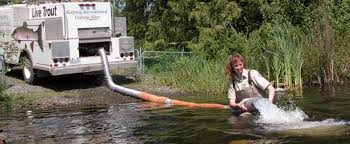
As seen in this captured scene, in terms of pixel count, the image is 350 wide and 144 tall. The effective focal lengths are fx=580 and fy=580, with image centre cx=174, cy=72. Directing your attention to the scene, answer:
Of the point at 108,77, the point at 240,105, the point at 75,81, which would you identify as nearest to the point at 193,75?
the point at 108,77

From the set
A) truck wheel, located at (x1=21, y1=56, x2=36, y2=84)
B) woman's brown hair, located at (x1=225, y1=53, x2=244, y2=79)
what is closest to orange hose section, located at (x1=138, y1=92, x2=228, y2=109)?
woman's brown hair, located at (x1=225, y1=53, x2=244, y2=79)

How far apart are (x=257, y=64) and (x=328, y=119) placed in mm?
7446

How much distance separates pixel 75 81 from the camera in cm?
2075

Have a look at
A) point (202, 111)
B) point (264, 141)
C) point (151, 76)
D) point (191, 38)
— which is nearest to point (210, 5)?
point (191, 38)

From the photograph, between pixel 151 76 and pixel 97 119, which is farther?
pixel 151 76

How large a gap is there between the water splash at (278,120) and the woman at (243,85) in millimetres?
185

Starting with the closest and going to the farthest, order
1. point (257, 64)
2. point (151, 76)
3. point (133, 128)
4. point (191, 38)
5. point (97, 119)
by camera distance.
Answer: point (133, 128) < point (97, 119) < point (257, 64) < point (151, 76) < point (191, 38)

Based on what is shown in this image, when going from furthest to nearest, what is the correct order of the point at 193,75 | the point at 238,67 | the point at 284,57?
the point at 193,75
the point at 284,57
the point at 238,67

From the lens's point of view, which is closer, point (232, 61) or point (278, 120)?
point (232, 61)

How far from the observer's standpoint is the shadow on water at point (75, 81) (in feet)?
64.3

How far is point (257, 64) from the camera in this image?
724 inches

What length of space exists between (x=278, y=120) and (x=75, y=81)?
11.2 meters

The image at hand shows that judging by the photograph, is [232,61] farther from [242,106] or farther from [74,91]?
[74,91]

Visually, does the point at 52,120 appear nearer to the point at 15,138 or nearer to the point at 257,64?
the point at 15,138
